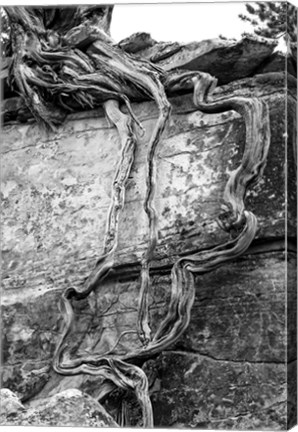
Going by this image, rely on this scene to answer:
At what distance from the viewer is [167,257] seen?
6.21m

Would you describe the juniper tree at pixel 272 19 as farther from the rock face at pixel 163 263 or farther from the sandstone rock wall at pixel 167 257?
the sandstone rock wall at pixel 167 257

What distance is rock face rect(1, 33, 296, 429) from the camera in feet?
19.7

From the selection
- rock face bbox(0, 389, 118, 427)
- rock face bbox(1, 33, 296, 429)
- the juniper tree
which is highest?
the juniper tree

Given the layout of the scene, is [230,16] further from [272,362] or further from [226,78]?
[272,362]

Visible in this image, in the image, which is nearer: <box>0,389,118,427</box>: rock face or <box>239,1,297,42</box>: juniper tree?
<box>239,1,297,42</box>: juniper tree

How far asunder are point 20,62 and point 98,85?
0.44 m

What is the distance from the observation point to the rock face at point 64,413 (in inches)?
245

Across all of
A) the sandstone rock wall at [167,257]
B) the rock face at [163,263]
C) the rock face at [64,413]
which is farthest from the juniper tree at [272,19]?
Answer: the rock face at [64,413]

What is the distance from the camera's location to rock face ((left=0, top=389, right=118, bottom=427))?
20.4ft

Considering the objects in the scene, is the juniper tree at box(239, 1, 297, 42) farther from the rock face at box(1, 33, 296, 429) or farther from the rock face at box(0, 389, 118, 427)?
the rock face at box(0, 389, 118, 427)

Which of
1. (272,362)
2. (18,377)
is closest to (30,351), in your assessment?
(18,377)

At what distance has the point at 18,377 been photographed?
6.51 meters

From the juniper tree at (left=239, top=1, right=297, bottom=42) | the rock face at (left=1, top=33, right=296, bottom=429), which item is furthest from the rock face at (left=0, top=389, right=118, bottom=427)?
the juniper tree at (left=239, top=1, right=297, bottom=42)

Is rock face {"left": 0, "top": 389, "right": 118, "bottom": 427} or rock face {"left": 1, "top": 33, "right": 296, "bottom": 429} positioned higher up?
rock face {"left": 1, "top": 33, "right": 296, "bottom": 429}
